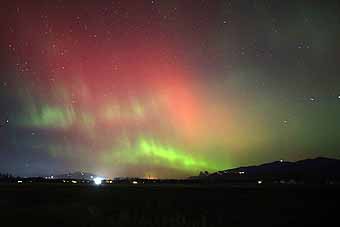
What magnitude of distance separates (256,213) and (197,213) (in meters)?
6.97

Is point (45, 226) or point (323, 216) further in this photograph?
point (323, 216)

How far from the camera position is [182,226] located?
3350 cm

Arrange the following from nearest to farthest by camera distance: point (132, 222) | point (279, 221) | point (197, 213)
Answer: point (132, 222)
point (279, 221)
point (197, 213)

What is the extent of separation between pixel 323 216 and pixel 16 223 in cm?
2925

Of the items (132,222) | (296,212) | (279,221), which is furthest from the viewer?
(296,212)

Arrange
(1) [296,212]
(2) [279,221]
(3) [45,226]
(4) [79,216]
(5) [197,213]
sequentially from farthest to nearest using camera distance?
(1) [296,212]
(5) [197,213]
(2) [279,221]
(4) [79,216]
(3) [45,226]

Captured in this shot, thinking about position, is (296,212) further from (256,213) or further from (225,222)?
(225,222)

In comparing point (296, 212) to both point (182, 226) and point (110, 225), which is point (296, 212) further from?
point (110, 225)

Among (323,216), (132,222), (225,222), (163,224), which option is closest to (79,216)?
(132,222)

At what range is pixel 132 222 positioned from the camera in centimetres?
3575

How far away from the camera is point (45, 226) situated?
33.1m

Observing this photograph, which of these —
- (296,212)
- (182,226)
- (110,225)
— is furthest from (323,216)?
(110,225)

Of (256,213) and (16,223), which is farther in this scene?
(256,213)

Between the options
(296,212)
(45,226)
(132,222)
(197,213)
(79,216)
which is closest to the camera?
(45,226)
